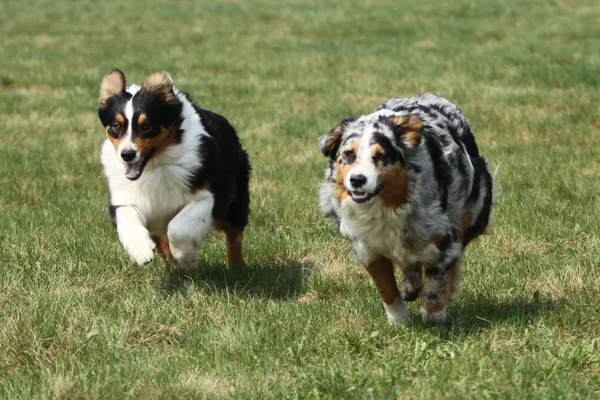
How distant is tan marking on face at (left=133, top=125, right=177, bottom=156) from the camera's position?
6.10 m

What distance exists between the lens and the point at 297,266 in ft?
22.6

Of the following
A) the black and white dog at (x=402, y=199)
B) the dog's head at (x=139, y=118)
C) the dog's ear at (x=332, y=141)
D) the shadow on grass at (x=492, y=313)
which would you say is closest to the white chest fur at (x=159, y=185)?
the dog's head at (x=139, y=118)

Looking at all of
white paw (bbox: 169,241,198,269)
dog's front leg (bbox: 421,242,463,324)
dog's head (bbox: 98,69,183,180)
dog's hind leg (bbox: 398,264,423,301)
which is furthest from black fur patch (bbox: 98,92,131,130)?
dog's front leg (bbox: 421,242,463,324)

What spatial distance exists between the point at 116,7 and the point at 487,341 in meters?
25.5

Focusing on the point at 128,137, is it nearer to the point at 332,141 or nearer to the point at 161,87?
the point at 161,87

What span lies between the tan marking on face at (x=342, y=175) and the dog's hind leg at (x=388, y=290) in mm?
534

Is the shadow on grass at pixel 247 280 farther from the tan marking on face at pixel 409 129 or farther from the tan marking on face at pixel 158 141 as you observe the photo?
the tan marking on face at pixel 409 129

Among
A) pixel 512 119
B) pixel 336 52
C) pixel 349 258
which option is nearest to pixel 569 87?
pixel 512 119

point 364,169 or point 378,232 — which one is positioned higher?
point 364,169

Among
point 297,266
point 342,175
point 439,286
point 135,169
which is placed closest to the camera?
point 342,175

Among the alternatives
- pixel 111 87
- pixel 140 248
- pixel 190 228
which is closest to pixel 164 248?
pixel 190 228

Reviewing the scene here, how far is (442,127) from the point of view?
19.0 feet

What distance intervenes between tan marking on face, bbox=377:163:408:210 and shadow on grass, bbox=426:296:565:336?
84 centimetres

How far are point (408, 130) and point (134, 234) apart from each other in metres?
2.15
